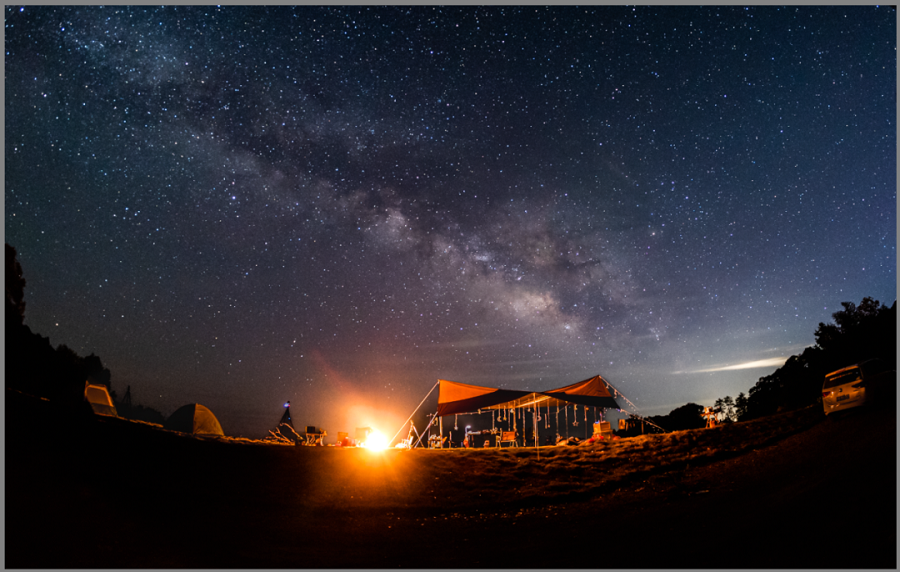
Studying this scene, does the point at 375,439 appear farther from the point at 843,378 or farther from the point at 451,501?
the point at 843,378

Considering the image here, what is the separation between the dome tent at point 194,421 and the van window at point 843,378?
77.3ft

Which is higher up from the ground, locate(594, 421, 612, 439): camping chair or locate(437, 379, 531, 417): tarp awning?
locate(437, 379, 531, 417): tarp awning

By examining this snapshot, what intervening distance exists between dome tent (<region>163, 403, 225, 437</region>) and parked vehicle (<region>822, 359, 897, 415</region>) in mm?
23519

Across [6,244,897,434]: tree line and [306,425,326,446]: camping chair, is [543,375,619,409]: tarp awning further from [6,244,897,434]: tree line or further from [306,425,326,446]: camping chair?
[306,425,326,446]: camping chair

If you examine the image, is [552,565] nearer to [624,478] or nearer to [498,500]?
[498,500]

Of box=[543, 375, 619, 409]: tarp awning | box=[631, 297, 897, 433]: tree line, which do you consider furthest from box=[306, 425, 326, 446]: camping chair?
box=[631, 297, 897, 433]: tree line

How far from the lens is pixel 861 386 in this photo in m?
9.66

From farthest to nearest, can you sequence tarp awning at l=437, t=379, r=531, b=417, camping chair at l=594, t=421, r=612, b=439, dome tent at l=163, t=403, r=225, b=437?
1. dome tent at l=163, t=403, r=225, b=437
2. camping chair at l=594, t=421, r=612, b=439
3. tarp awning at l=437, t=379, r=531, b=417

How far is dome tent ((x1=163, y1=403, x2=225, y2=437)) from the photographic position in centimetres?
2069

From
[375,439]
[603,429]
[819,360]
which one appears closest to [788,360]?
[819,360]

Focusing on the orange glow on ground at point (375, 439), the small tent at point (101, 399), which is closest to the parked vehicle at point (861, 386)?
the orange glow on ground at point (375, 439)

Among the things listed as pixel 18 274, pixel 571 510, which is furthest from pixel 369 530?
pixel 18 274

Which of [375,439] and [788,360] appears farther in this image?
[788,360]

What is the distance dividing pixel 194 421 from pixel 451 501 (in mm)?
17846
